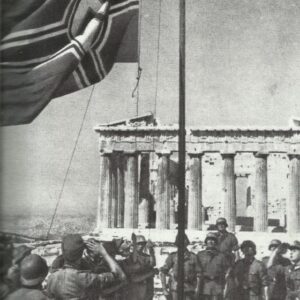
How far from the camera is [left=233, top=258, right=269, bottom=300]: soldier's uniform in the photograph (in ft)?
30.4

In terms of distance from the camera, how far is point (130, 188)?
70.9 ft

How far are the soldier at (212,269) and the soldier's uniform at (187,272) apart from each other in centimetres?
13

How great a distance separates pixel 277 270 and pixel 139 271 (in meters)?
2.32

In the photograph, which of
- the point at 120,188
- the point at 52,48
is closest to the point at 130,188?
the point at 120,188

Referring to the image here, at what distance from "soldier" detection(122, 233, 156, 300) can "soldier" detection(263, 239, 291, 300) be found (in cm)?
198

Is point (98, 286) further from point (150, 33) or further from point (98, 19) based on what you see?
point (150, 33)

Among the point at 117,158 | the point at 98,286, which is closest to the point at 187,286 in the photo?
the point at 98,286

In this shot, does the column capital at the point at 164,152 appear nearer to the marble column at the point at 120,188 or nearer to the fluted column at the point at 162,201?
the fluted column at the point at 162,201

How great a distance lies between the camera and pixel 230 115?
11.8 meters

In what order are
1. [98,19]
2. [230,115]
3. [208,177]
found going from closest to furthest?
[98,19], [230,115], [208,177]

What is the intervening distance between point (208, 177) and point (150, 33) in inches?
631

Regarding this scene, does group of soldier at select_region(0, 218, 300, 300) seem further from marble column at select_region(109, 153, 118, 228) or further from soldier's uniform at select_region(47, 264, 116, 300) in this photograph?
marble column at select_region(109, 153, 118, 228)

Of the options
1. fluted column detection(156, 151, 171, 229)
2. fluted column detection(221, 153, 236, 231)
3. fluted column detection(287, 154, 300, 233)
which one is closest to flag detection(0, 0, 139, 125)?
fluted column detection(156, 151, 171, 229)

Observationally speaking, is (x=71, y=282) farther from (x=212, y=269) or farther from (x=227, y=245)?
(x=227, y=245)
